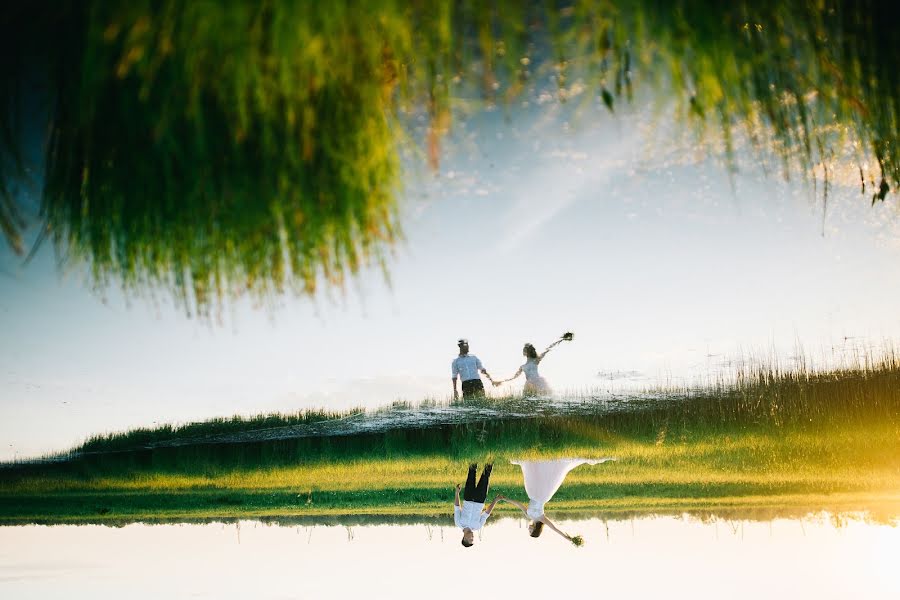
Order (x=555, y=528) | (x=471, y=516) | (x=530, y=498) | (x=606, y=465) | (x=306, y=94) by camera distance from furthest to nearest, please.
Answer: (x=606, y=465), (x=530, y=498), (x=471, y=516), (x=555, y=528), (x=306, y=94)

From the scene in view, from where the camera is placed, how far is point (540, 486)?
297 inches

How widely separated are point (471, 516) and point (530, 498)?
0.82m

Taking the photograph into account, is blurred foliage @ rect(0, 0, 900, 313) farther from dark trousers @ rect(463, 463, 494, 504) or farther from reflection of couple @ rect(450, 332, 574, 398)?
reflection of couple @ rect(450, 332, 574, 398)

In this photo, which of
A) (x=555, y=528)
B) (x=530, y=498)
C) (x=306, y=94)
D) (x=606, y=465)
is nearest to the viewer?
(x=306, y=94)

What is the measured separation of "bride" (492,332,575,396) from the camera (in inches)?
392

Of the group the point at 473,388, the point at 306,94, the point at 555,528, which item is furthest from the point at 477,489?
the point at 306,94

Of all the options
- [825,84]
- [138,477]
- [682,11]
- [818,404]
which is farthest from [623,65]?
[138,477]

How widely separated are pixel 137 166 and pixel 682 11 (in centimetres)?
95

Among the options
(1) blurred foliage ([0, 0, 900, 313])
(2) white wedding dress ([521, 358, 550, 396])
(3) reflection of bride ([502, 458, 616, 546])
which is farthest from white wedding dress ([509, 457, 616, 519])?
(1) blurred foliage ([0, 0, 900, 313])

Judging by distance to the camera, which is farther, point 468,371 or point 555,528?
point 468,371

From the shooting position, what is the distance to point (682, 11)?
106cm

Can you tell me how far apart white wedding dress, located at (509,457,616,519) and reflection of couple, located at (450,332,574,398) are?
1.91m

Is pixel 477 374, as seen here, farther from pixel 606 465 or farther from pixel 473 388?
pixel 606 465

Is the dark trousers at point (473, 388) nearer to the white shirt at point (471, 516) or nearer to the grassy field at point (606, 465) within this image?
the grassy field at point (606, 465)
